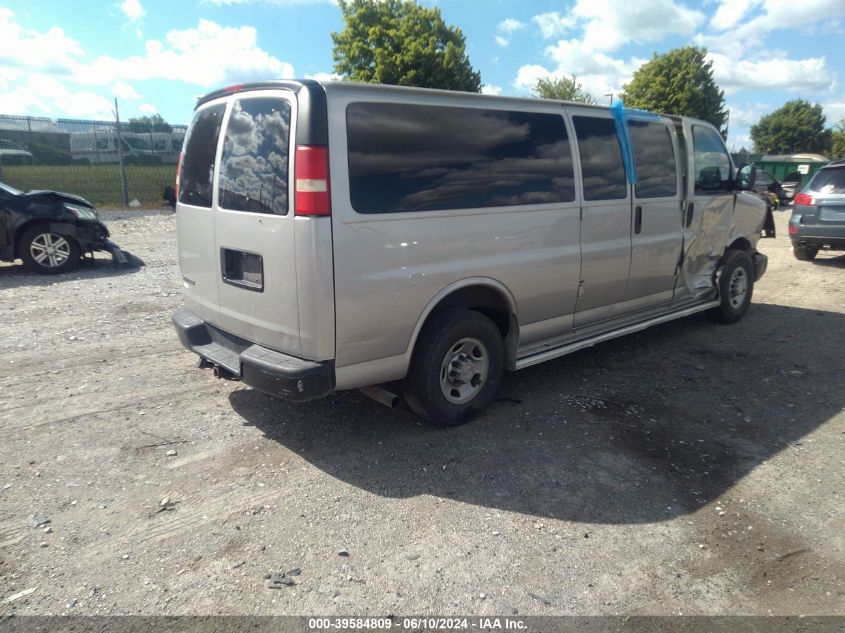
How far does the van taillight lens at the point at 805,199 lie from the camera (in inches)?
423

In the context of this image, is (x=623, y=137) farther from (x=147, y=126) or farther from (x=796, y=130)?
(x=796, y=130)

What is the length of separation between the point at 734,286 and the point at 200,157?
594 centimetres

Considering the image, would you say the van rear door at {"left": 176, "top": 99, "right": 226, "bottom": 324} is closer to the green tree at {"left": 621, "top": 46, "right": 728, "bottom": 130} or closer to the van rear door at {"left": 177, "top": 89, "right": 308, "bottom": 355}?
the van rear door at {"left": 177, "top": 89, "right": 308, "bottom": 355}

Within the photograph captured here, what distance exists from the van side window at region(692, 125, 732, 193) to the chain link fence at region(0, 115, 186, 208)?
13704 millimetres

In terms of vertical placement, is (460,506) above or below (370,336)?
below

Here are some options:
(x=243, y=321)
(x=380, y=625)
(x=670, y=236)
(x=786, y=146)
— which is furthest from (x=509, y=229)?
(x=786, y=146)

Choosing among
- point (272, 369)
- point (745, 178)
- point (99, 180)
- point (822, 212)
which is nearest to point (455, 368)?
point (272, 369)

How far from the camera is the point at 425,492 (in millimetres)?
3520

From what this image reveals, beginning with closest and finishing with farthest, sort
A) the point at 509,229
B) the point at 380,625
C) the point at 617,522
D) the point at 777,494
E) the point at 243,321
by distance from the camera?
the point at 380,625 < the point at 617,522 < the point at 777,494 < the point at 243,321 < the point at 509,229

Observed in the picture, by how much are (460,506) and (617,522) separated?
853 mm

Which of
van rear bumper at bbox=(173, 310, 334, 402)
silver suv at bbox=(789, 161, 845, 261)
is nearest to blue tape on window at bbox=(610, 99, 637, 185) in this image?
van rear bumper at bbox=(173, 310, 334, 402)

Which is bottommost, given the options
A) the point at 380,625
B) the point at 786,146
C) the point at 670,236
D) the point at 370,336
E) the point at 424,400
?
the point at 380,625

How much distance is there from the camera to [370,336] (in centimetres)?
363

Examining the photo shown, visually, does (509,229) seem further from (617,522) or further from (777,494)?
(777,494)
